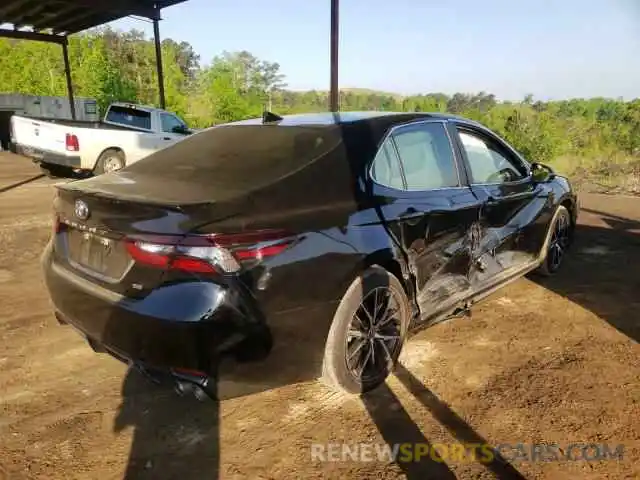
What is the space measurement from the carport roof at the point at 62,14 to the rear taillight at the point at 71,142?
15.5ft

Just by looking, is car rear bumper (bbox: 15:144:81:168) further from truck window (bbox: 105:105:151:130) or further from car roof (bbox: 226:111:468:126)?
car roof (bbox: 226:111:468:126)

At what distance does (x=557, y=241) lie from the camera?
492 centimetres

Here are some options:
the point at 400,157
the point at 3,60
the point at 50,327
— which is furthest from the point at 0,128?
the point at 400,157

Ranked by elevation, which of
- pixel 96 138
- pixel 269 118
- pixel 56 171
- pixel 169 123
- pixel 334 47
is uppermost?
pixel 334 47

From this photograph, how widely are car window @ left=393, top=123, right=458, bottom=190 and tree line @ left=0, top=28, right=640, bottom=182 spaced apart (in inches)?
44.8

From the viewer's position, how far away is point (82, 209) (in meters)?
2.43

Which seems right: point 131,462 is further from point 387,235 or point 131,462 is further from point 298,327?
point 387,235

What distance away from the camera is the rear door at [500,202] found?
357 cm

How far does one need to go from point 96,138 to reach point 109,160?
61cm

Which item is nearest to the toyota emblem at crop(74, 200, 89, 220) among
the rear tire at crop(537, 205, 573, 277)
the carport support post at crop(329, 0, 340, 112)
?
the rear tire at crop(537, 205, 573, 277)

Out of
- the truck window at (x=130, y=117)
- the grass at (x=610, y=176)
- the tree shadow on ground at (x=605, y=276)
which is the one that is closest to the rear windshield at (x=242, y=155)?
the tree shadow on ground at (x=605, y=276)

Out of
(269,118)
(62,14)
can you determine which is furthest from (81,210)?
(62,14)

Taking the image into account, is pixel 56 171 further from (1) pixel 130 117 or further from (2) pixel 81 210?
(2) pixel 81 210

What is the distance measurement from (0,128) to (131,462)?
31.0 meters
